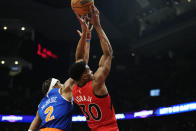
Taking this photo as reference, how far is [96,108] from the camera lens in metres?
2.66

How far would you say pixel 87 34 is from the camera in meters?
3.29

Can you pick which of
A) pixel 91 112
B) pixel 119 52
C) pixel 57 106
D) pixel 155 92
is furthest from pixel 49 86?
pixel 119 52

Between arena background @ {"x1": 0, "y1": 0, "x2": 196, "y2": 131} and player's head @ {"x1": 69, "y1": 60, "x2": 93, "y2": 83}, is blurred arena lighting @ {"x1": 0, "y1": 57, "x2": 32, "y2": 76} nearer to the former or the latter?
arena background @ {"x1": 0, "y1": 0, "x2": 196, "y2": 131}

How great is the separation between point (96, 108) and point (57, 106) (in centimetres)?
49

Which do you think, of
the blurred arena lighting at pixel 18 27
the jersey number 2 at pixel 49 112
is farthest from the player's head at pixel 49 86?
the blurred arena lighting at pixel 18 27

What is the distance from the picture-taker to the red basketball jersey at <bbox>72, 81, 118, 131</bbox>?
262 centimetres

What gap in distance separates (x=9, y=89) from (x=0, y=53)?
117 inches

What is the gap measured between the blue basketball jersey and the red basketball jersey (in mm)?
226

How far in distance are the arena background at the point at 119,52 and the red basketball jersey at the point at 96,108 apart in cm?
980

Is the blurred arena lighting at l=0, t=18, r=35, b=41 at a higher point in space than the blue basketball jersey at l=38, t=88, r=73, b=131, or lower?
lower

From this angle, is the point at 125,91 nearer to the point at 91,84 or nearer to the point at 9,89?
the point at 9,89

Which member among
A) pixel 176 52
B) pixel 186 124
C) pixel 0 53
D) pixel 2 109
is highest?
pixel 0 53

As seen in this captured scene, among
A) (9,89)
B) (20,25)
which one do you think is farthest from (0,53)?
(9,89)

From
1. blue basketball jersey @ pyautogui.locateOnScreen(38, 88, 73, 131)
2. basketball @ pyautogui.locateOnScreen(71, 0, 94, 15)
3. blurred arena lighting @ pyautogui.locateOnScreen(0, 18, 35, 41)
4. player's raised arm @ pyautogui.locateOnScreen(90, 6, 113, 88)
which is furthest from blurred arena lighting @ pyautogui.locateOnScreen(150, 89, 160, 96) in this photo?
player's raised arm @ pyautogui.locateOnScreen(90, 6, 113, 88)
